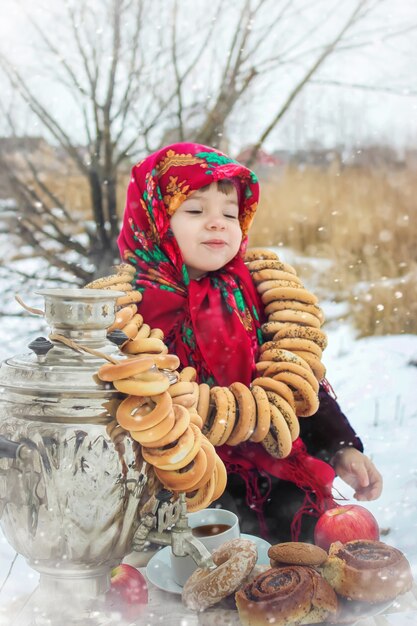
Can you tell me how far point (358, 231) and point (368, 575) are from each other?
5.00 feet

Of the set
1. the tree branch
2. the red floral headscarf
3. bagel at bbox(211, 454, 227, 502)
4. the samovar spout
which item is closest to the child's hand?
A: the red floral headscarf

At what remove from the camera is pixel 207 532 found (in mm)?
818

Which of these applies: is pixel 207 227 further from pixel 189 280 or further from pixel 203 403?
pixel 203 403

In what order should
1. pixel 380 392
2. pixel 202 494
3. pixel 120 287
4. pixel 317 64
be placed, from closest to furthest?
pixel 202 494 < pixel 120 287 < pixel 317 64 < pixel 380 392

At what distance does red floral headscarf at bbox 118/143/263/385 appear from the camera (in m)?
0.96

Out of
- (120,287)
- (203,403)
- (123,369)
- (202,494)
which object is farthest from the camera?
(120,287)

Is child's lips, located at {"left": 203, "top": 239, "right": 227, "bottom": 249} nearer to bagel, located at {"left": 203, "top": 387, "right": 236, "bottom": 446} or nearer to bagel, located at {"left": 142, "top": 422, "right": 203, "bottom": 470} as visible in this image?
bagel, located at {"left": 203, "top": 387, "right": 236, "bottom": 446}

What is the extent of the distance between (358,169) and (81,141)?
37.6 inches

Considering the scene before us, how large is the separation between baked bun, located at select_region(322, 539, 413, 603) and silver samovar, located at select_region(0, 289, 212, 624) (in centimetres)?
15

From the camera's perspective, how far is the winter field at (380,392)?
1.22 metres

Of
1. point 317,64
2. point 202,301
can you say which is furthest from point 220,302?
point 317,64

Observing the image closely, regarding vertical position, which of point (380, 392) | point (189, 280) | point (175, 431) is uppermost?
point (189, 280)

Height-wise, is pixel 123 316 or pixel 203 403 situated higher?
pixel 123 316

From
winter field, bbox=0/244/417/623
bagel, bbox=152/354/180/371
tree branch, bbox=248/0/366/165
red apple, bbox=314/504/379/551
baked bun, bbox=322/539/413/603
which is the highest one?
tree branch, bbox=248/0/366/165
